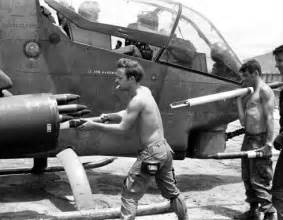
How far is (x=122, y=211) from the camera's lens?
15.0ft

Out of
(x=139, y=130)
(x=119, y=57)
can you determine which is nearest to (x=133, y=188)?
(x=139, y=130)

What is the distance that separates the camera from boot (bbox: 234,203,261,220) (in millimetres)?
5641

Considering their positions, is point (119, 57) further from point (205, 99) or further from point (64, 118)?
point (64, 118)

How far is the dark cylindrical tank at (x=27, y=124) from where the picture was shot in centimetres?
501

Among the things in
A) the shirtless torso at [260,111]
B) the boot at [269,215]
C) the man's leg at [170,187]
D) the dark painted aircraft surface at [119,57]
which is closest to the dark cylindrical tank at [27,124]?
the dark painted aircraft surface at [119,57]

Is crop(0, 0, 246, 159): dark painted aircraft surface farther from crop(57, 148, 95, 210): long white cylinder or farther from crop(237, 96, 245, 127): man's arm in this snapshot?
crop(237, 96, 245, 127): man's arm

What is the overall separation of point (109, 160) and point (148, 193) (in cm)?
111

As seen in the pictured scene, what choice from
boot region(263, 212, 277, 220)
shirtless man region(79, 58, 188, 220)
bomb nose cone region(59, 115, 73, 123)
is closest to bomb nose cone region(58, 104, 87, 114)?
bomb nose cone region(59, 115, 73, 123)

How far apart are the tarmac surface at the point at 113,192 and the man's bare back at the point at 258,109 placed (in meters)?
1.12

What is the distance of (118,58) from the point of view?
6.36 m

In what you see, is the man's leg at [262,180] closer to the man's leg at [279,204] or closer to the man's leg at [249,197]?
the man's leg at [249,197]

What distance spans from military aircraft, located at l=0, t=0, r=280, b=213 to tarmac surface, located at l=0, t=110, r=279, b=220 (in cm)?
59

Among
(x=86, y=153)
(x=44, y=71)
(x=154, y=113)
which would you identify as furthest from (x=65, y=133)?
(x=154, y=113)

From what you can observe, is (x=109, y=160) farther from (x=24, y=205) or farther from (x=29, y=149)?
(x=29, y=149)
